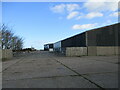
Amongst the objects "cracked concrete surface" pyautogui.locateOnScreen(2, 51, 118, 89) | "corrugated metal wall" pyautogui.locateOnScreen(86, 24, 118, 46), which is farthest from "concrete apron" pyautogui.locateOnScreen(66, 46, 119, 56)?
"cracked concrete surface" pyautogui.locateOnScreen(2, 51, 118, 89)

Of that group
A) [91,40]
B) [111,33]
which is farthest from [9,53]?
[111,33]

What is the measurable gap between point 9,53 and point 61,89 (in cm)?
2163

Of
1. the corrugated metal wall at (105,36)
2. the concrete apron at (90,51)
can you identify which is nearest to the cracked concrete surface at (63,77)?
the concrete apron at (90,51)

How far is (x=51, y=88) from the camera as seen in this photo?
4.34 meters

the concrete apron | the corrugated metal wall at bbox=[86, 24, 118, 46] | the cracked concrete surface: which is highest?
the corrugated metal wall at bbox=[86, 24, 118, 46]

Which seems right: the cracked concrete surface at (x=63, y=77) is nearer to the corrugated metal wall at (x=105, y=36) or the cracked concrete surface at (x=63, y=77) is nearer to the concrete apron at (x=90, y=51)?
the concrete apron at (x=90, y=51)

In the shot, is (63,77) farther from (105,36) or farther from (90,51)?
(105,36)

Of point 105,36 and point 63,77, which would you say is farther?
point 105,36

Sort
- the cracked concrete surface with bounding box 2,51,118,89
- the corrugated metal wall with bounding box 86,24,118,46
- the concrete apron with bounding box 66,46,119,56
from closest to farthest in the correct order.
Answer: the cracked concrete surface with bounding box 2,51,118,89 → the concrete apron with bounding box 66,46,119,56 → the corrugated metal wall with bounding box 86,24,118,46

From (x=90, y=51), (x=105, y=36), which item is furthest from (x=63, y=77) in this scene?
(x=105, y=36)

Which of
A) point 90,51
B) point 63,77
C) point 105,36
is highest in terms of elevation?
point 105,36

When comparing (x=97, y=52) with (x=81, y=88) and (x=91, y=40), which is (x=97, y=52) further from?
(x=81, y=88)

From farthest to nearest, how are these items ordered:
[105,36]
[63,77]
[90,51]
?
[105,36], [90,51], [63,77]

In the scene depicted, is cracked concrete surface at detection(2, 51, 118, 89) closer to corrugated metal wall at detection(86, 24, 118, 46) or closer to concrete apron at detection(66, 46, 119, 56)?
concrete apron at detection(66, 46, 119, 56)
